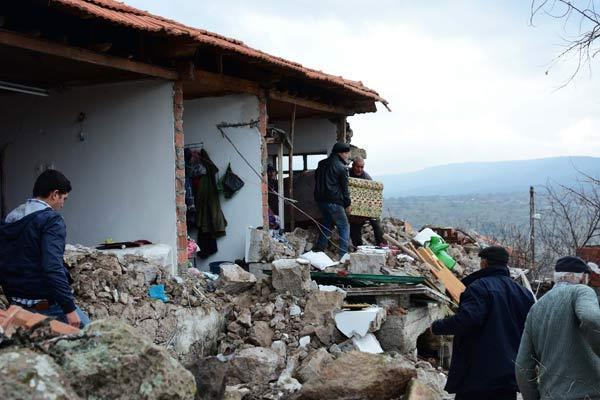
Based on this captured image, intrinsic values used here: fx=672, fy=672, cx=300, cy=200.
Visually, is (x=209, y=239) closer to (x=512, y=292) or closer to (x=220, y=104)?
(x=220, y=104)

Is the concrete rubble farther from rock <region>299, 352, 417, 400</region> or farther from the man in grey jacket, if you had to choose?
the man in grey jacket

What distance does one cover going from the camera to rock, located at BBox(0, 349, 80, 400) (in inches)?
94.7

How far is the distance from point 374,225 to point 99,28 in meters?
5.72

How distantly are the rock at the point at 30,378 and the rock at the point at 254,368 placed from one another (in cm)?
376

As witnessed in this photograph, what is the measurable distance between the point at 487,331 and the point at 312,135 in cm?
938

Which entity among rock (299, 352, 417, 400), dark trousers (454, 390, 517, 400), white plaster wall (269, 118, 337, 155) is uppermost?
white plaster wall (269, 118, 337, 155)

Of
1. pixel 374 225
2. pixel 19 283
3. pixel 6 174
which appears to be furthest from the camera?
pixel 374 225

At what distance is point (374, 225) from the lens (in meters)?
11.4

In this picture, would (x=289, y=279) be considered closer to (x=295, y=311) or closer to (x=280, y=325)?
(x=295, y=311)

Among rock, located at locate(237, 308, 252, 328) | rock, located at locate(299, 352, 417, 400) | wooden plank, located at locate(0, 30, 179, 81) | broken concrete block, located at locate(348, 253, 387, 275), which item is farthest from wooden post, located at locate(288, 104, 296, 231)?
rock, located at locate(299, 352, 417, 400)

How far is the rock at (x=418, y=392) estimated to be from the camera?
5.20 meters

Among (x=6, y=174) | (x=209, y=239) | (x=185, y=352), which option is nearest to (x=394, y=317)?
(x=185, y=352)

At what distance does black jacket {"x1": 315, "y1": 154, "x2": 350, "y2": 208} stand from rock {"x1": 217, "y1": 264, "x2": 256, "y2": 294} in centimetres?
Result: 258

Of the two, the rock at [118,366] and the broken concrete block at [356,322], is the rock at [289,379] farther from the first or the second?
the rock at [118,366]
